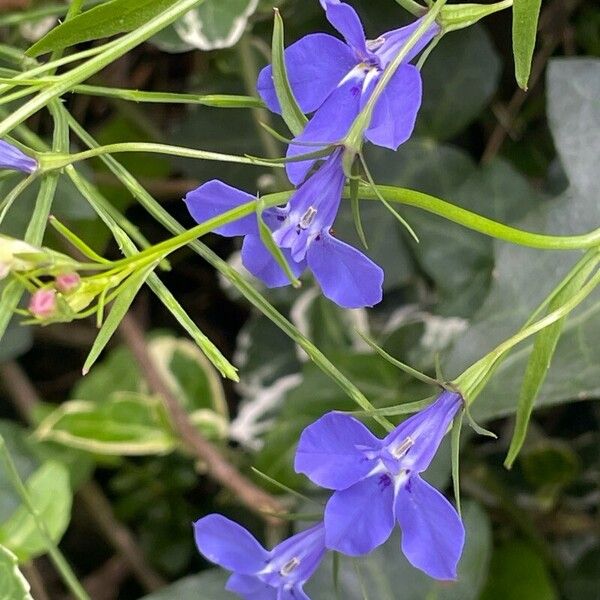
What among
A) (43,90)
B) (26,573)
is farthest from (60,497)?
(43,90)

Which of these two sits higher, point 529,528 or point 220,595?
point 220,595

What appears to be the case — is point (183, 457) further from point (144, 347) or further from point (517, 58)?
point (517, 58)

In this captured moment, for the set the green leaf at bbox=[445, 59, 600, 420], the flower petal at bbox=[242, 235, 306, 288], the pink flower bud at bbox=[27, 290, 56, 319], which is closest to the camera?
the pink flower bud at bbox=[27, 290, 56, 319]

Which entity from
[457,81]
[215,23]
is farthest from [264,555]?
[457,81]

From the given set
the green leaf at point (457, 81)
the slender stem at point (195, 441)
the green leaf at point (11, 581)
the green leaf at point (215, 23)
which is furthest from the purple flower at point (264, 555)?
the green leaf at point (457, 81)

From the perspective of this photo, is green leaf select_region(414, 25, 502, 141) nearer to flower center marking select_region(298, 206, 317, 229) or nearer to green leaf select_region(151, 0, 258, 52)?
green leaf select_region(151, 0, 258, 52)

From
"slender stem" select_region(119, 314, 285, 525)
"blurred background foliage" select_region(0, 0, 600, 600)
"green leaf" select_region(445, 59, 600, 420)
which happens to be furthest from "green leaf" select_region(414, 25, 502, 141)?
"slender stem" select_region(119, 314, 285, 525)
